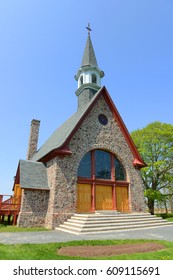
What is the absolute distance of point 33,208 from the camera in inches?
517

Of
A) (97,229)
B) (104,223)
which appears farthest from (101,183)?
(97,229)

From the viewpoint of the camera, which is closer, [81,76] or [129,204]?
[129,204]

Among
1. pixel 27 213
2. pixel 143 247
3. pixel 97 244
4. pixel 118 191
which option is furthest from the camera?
pixel 118 191

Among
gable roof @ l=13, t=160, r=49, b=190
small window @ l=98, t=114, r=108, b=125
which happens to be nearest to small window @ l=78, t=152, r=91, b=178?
gable roof @ l=13, t=160, r=49, b=190

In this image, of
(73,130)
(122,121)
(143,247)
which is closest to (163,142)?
(122,121)

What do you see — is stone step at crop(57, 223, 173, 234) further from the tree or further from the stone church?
the tree

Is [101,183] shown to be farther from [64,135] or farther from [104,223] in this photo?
[64,135]

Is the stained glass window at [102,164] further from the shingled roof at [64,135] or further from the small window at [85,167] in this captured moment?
the shingled roof at [64,135]

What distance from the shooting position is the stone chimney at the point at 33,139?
69.7ft

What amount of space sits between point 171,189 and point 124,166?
12444mm

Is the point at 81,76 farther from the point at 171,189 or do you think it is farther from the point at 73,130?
the point at 171,189

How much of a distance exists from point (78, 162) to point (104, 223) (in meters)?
4.62

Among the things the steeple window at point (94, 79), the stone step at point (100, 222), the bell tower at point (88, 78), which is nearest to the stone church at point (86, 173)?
the bell tower at point (88, 78)

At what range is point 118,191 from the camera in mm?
16266
